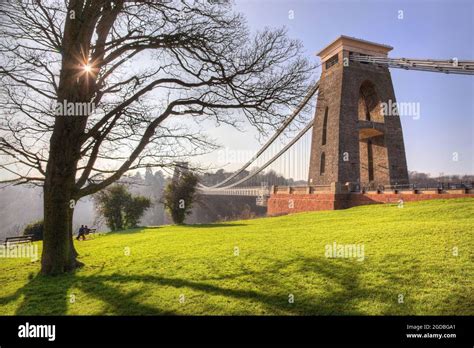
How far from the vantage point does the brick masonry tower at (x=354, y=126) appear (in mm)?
24578

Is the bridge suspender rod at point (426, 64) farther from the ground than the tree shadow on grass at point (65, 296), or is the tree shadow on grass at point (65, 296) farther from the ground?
the bridge suspender rod at point (426, 64)

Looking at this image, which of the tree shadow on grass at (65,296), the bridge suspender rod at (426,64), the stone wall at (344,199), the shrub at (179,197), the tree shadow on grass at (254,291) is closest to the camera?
the tree shadow on grass at (254,291)

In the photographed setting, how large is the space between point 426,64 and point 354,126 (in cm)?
687

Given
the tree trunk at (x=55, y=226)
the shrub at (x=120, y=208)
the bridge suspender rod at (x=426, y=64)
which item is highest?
the bridge suspender rod at (x=426, y=64)

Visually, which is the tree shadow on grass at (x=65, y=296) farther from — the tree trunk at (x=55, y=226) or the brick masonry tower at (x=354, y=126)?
the brick masonry tower at (x=354, y=126)

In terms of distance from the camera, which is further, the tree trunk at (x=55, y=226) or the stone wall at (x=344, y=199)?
the stone wall at (x=344, y=199)

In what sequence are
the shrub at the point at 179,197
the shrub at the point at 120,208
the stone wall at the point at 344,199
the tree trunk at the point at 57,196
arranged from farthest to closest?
1. the shrub at the point at 120,208
2. the shrub at the point at 179,197
3. the stone wall at the point at 344,199
4. the tree trunk at the point at 57,196

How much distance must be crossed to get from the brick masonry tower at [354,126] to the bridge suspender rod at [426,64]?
2.11ft

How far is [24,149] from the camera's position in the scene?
6.69 meters

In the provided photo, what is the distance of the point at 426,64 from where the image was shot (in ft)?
70.2

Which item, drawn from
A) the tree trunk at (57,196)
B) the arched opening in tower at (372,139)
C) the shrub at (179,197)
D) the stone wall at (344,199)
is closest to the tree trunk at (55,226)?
the tree trunk at (57,196)
